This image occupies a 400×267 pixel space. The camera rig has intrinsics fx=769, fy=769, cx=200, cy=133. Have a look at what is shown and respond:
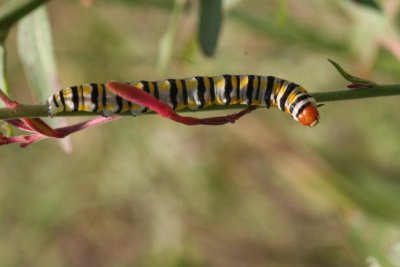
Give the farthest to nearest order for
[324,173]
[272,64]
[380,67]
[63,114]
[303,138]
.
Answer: [272,64], [303,138], [324,173], [380,67], [63,114]

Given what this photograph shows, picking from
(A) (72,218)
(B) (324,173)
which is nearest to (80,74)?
(A) (72,218)

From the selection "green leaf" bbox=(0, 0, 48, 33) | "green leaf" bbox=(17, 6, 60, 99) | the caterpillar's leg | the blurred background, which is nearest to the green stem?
the caterpillar's leg

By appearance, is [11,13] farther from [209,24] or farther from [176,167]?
[176,167]

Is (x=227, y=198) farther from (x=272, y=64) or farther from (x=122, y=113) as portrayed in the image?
(x=122, y=113)

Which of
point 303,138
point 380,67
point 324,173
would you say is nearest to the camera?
point 380,67

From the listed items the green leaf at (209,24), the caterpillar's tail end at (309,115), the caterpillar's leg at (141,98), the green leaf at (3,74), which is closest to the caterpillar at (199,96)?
the caterpillar's tail end at (309,115)

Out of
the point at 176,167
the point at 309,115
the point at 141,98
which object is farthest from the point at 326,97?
the point at 176,167
